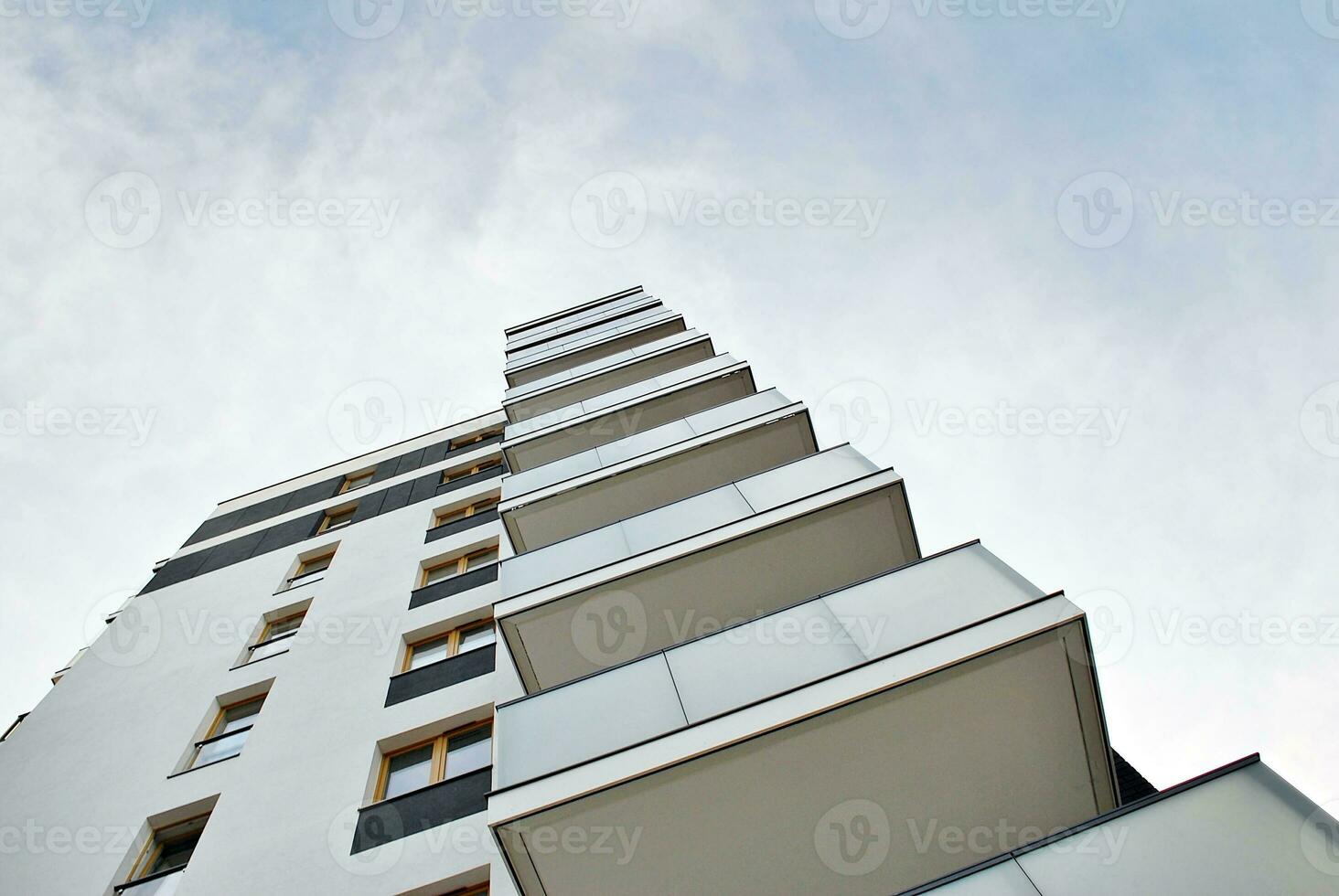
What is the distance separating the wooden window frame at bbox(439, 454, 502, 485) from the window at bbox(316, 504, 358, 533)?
1.86 m

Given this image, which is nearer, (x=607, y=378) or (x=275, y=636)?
(x=275, y=636)

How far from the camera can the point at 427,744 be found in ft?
31.0

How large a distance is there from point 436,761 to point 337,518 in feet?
29.0

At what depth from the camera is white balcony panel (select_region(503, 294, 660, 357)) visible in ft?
77.4

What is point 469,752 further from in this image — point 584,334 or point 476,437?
point 584,334

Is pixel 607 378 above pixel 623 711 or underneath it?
above

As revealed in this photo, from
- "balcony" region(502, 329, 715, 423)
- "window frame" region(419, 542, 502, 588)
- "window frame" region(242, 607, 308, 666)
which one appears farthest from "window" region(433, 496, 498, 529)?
"window frame" region(242, 607, 308, 666)

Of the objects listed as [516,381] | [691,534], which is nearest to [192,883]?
[691,534]

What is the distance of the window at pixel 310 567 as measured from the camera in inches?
557

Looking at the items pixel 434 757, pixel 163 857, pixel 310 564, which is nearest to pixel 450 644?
pixel 434 757

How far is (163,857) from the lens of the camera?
8.69 m

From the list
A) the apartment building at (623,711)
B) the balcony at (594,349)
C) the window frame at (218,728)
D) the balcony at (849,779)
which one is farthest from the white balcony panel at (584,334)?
the balcony at (849,779)

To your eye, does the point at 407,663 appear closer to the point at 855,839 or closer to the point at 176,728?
the point at 176,728

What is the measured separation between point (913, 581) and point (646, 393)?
9052 millimetres
